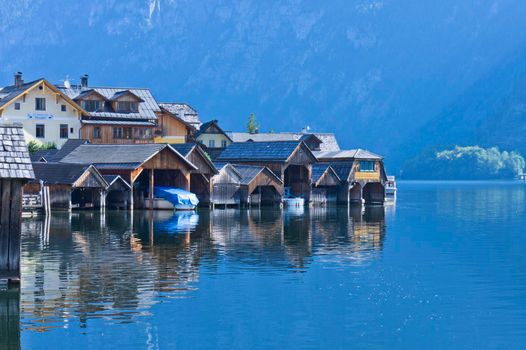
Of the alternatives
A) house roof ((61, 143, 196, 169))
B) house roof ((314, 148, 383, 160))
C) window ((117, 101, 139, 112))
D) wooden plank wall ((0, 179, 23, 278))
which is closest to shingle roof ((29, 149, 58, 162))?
house roof ((61, 143, 196, 169))

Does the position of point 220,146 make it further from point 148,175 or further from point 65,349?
point 65,349

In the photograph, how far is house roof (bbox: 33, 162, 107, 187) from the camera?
78.6 meters

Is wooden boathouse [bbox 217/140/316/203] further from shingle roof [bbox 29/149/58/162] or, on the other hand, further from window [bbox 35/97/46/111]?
window [bbox 35/97/46/111]

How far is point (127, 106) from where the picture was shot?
373 feet

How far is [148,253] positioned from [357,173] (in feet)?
204

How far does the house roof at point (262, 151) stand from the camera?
3890 inches

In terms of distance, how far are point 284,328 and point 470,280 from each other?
12.8 metres

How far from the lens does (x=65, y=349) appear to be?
2719 cm

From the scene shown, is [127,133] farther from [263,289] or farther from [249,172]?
[263,289]

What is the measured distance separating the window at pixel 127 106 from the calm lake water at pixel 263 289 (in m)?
49.1

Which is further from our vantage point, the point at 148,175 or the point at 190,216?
the point at 148,175

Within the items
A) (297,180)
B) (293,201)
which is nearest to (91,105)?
(297,180)

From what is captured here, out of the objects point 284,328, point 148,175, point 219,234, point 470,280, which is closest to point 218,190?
point 148,175

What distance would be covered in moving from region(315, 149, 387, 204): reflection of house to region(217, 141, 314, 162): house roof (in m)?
8.57
